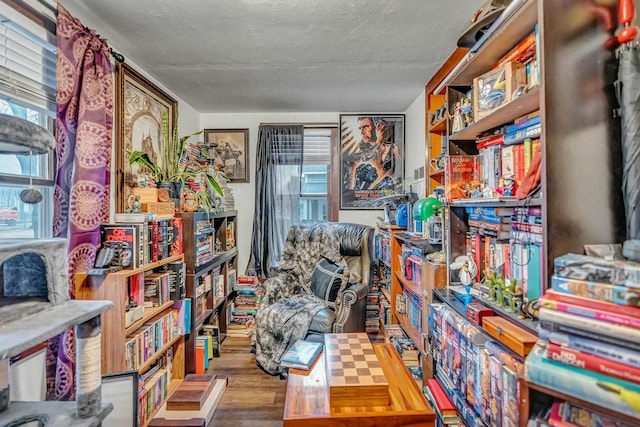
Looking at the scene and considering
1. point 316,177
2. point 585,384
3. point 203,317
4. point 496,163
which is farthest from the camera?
point 316,177

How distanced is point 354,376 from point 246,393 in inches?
49.2

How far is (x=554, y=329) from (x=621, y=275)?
8.1 inches

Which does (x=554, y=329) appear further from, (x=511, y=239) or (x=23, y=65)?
(x=23, y=65)

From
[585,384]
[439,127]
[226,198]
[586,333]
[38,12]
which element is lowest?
[585,384]

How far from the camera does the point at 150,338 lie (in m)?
2.09

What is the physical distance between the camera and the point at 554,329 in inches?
33.9

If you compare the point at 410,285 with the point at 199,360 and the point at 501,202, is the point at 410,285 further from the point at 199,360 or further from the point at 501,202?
the point at 199,360

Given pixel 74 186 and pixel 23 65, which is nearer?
pixel 23 65

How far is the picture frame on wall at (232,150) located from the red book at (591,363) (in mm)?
3451

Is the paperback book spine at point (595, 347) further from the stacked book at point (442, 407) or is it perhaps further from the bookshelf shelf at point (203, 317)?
the bookshelf shelf at point (203, 317)

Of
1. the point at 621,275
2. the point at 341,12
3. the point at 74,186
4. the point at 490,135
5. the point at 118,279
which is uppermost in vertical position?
the point at 341,12

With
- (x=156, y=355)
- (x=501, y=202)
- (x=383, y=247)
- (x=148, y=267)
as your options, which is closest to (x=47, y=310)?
(x=148, y=267)

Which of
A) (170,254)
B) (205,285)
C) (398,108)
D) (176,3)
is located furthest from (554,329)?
(398,108)

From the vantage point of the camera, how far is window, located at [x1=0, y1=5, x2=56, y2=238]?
154 cm
